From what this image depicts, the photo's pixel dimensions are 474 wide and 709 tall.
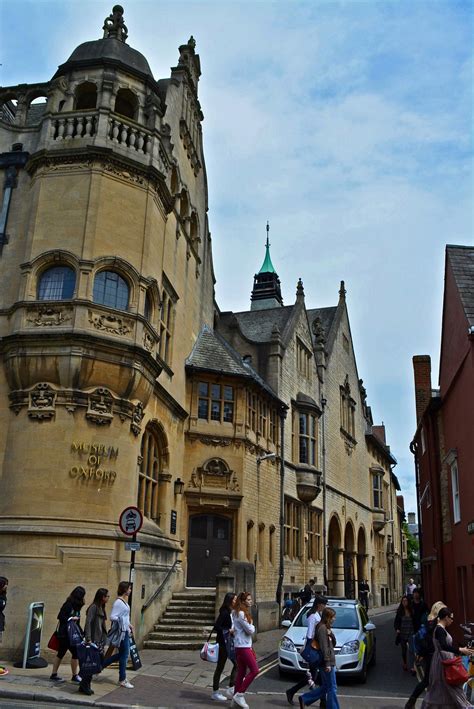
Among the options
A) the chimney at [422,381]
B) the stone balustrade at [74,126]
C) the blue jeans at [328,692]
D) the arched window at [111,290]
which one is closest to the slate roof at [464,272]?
the blue jeans at [328,692]

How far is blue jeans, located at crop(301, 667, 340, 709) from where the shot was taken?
9.46 metres

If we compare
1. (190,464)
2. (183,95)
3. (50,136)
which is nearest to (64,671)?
(190,464)

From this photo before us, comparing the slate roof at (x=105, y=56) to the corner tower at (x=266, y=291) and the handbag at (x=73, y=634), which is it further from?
the corner tower at (x=266, y=291)

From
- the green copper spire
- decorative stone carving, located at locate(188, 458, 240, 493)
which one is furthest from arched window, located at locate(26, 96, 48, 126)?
the green copper spire

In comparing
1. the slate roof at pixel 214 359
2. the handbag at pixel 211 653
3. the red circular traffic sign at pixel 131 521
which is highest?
the slate roof at pixel 214 359

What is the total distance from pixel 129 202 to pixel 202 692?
12.3 m

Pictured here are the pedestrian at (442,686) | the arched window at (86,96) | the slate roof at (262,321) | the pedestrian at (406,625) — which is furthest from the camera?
the slate roof at (262,321)

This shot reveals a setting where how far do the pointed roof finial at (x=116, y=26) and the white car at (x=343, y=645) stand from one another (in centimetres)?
1761

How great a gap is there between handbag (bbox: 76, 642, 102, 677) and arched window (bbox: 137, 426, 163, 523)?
7.62 metres

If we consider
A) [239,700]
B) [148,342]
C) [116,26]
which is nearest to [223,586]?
[148,342]

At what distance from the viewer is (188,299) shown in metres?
24.6

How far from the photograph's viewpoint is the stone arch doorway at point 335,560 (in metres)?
37.2

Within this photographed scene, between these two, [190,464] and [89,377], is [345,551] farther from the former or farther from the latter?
[89,377]

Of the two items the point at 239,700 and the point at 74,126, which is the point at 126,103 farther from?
the point at 239,700
